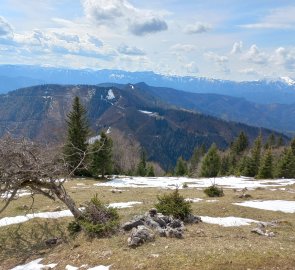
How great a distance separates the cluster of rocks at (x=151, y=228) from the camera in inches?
631

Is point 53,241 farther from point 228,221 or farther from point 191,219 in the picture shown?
point 228,221

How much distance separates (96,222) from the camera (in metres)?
18.4

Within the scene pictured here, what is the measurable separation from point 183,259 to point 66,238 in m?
8.00

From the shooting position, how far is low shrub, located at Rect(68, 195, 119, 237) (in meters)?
17.8

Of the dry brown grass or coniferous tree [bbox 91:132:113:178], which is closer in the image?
the dry brown grass

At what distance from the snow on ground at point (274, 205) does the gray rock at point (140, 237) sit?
14.8m

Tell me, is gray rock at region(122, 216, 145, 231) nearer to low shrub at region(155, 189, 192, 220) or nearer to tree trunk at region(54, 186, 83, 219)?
tree trunk at region(54, 186, 83, 219)

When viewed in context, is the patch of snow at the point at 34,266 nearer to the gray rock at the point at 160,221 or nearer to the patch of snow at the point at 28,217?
the gray rock at the point at 160,221


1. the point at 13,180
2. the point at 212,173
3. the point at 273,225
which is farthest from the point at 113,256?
the point at 212,173

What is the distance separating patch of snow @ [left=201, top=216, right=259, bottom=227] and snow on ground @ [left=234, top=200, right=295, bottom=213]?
5847 millimetres

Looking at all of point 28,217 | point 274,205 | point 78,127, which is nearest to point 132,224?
point 28,217

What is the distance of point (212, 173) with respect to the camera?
9250cm

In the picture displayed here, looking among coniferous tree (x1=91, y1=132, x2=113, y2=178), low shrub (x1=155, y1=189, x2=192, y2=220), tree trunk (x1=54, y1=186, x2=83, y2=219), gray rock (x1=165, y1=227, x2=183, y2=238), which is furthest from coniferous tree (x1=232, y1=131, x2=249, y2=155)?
gray rock (x1=165, y1=227, x2=183, y2=238)

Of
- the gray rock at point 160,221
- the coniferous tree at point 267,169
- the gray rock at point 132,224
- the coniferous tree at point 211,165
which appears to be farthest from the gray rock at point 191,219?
the coniferous tree at point 211,165
